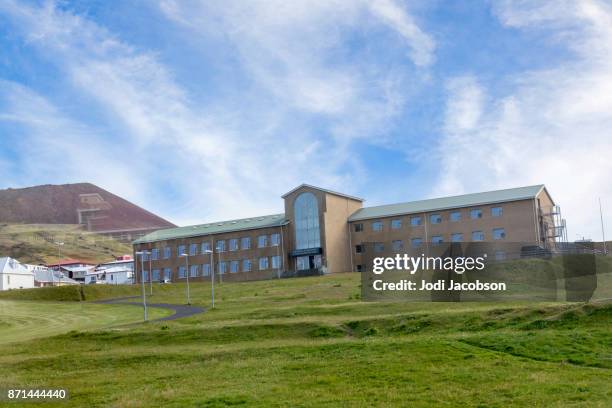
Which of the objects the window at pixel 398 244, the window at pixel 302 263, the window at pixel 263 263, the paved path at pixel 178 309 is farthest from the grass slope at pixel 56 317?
the window at pixel 398 244

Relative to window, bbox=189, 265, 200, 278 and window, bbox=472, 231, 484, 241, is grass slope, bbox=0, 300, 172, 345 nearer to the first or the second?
window, bbox=189, 265, 200, 278

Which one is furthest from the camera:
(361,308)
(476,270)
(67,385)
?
(361,308)

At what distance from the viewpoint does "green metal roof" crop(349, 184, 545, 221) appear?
7188 cm

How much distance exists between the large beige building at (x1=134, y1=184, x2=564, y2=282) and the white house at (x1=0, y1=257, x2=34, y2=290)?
20.7m

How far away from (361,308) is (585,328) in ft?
47.7

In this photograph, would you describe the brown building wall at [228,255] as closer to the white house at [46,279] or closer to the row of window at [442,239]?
the row of window at [442,239]

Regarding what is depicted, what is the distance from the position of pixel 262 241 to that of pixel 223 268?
706 cm

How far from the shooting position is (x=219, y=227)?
90938mm

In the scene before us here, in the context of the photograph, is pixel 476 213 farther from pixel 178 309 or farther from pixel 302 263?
pixel 178 309

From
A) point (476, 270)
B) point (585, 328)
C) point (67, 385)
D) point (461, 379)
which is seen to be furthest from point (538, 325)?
point (67, 385)

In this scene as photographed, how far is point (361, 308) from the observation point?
108 ft

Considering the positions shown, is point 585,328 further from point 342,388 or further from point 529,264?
point 529,264

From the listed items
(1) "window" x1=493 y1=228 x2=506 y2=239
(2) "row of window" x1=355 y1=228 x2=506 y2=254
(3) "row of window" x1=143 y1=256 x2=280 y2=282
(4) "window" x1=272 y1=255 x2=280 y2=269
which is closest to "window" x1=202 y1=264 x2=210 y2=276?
(3) "row of window" x1=143 y1=256 x2=280 y2=282

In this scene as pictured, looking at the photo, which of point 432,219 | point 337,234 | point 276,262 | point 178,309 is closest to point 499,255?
point 178,309
